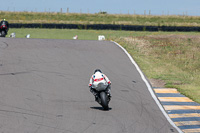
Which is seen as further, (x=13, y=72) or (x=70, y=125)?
(x=13, y=72)

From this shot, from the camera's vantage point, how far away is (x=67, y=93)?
1534 centimetres

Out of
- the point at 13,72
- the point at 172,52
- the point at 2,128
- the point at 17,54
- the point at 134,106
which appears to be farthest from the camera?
the point at 172,52

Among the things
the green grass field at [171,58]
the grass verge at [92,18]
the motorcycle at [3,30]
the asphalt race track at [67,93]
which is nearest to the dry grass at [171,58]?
the green grass field at [171,58]

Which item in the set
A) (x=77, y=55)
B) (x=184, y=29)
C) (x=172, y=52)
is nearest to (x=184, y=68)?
(x=172, y=52)

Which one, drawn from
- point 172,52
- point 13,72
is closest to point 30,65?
point 13,72

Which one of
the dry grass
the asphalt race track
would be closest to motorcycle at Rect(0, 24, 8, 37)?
the asphalt race track

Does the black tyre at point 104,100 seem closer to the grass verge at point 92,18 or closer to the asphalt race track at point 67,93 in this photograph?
the asphalt race track at point 67,93

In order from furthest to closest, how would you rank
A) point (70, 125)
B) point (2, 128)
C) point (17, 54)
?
point (17, 54) < point (70, 125) < point (2, 128)

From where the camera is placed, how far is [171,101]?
15.4m

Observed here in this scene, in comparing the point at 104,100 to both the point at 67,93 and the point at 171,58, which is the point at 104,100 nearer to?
the point at 67,93

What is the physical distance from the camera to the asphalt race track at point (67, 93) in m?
11.2

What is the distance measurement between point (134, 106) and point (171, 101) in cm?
223

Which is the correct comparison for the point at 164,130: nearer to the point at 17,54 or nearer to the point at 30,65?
the point at 30,65

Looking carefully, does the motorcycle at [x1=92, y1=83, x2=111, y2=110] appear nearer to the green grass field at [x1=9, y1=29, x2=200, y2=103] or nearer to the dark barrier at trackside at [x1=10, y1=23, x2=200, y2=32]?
the green grass field at [x1=9, y1=29, x2=200, y2=103]
